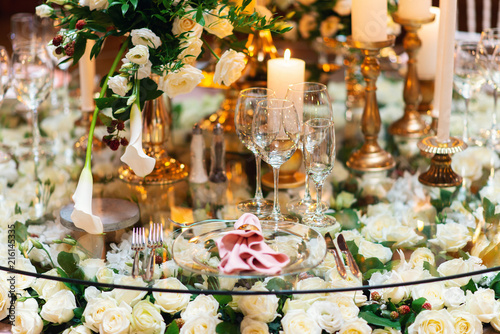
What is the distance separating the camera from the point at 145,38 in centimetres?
142

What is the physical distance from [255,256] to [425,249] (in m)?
0.35

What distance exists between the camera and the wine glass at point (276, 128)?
1.37 meters

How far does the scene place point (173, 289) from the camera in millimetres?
1121

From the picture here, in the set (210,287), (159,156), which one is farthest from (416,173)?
(210,287)

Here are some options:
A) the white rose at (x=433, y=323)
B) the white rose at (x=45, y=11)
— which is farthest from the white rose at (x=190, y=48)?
the white rose at (x=433, y=323)

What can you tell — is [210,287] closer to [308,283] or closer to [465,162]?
[308,283]

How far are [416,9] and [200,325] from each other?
1157 millimetres

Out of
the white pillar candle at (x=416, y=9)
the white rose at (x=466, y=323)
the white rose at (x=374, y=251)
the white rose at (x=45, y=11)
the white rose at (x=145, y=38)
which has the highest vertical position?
the white rose at (x=45, y=11)

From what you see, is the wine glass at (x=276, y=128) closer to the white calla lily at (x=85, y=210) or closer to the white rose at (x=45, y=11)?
the white calla lily at (x=85, y=210)

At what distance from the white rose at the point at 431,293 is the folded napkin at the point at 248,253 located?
261 millimetres

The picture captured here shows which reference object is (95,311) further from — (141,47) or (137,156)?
(141,47)

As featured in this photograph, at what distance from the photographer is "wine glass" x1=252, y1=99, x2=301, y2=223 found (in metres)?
1.37

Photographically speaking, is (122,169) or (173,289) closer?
(173,289)

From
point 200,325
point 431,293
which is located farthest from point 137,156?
point 431,293
